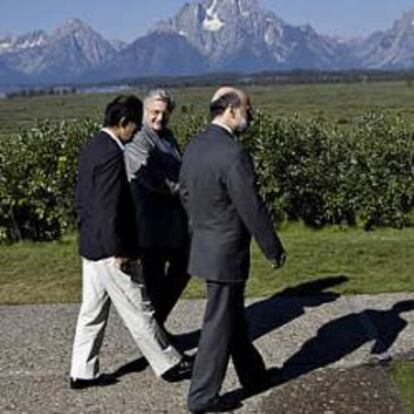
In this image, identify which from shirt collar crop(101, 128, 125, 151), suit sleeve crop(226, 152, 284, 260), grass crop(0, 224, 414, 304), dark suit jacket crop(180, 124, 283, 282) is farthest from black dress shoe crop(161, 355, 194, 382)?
grass crop(0, 224, 414, 304)

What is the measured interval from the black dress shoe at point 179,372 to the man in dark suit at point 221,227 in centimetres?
48

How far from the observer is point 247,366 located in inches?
237

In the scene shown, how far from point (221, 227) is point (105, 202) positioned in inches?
28.3

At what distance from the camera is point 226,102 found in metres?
5.48

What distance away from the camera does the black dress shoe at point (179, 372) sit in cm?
623

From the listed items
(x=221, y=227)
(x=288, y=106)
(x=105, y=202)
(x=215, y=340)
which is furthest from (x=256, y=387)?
(x=288, y=106)

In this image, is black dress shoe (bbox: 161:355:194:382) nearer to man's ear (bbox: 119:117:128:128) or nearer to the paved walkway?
the paved walkway

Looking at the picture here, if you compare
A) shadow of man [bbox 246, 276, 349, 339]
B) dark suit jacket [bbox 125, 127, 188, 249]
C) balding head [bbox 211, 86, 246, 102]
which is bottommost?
shadow of man [bbox 246, 276, 349, 339]

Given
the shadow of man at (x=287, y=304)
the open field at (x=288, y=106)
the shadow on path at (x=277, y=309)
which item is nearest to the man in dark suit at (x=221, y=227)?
the shadow on path at (x=277, y=309)

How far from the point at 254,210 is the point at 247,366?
1.12 m

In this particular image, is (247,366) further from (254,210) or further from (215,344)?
(254,210)

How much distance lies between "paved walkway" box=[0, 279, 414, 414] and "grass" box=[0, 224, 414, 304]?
0.35 m

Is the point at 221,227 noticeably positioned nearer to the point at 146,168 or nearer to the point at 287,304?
the point at 146,168

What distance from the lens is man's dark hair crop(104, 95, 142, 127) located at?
5863 mm
